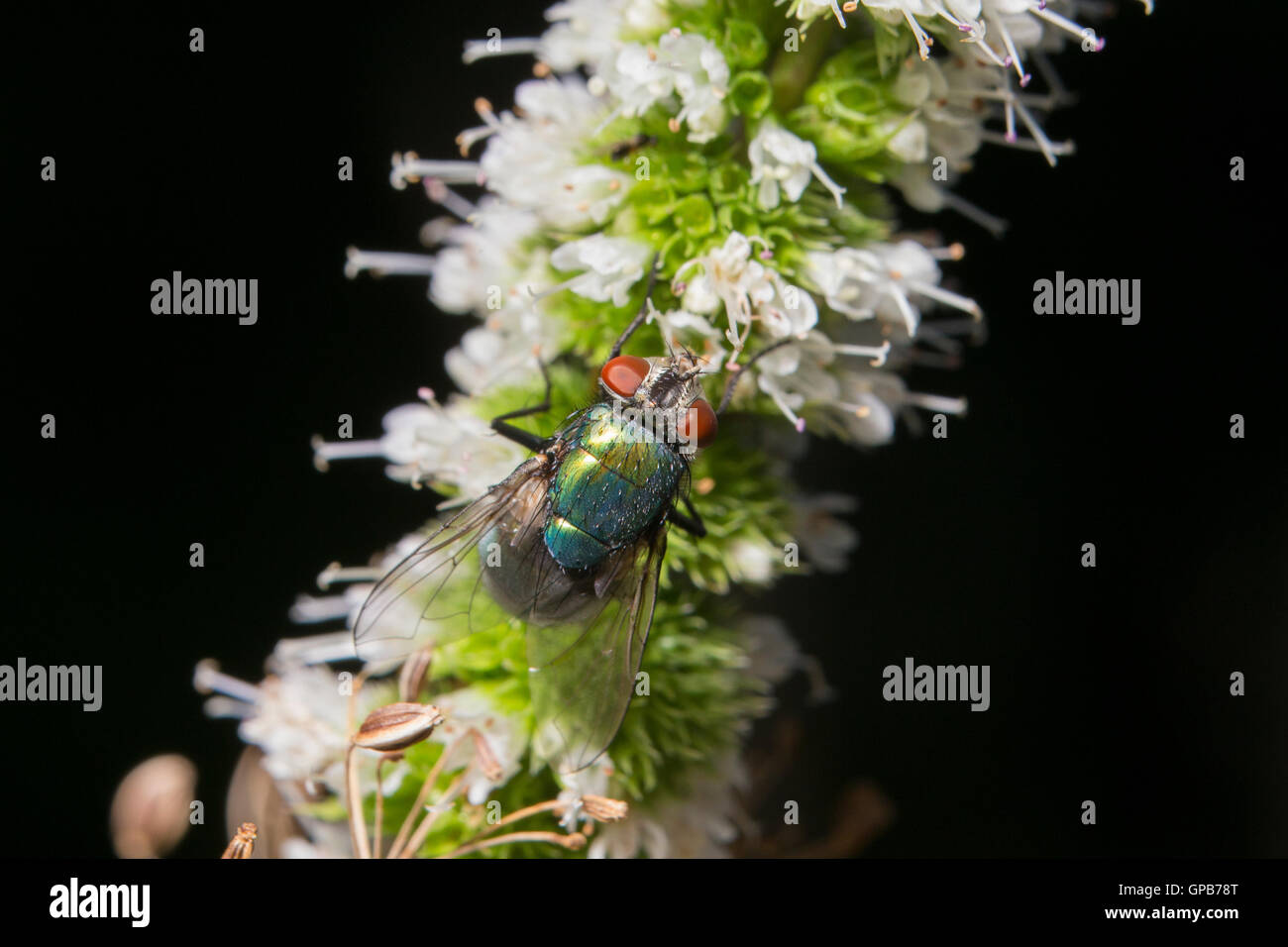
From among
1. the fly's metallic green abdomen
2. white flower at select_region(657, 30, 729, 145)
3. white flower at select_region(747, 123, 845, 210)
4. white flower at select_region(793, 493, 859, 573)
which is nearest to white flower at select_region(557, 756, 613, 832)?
the fly's metallic green abdomen

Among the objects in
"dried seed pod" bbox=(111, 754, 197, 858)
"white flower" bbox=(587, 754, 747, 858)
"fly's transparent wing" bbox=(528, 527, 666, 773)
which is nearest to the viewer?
"fly's transparent wing" bbox=(528, 527, 666, 773)

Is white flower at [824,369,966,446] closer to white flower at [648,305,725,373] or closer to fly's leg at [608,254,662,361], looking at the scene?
white flower at [648,305,725,373]

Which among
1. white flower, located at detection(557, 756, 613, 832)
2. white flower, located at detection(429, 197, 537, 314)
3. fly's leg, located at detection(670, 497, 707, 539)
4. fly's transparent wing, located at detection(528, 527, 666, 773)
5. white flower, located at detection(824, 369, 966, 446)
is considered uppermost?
white flower, located at detection(429, 197, 537, 314)

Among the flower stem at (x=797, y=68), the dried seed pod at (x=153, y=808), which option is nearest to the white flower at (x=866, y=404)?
the flower stem at (x=797, y=68)

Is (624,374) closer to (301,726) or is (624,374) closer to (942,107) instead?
(942,107)

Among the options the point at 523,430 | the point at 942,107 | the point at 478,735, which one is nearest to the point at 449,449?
the point at 523,430

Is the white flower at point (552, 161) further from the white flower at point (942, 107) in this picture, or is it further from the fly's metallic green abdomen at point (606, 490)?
the white flower at point (942, 107)
